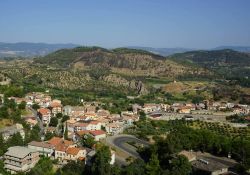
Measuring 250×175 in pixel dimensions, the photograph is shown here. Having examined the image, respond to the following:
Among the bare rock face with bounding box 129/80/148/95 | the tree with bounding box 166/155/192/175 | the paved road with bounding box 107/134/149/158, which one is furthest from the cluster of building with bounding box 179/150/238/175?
the bare rock face with bounding box 129/80/148/95

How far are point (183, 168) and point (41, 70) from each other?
86197 mm

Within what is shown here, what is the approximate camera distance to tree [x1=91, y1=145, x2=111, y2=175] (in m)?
31.3

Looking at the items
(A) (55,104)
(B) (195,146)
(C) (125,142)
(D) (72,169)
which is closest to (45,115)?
(A) (55,104)

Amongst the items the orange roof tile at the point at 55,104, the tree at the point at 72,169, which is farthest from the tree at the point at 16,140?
the orange roof tile at the point at 55,104

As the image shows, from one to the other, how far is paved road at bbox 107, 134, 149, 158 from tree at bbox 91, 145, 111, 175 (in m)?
6.15

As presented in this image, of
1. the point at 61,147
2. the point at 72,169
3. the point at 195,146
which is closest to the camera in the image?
the point at 72,169

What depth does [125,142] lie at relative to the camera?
44500mm

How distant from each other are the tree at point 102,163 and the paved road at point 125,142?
6145mm

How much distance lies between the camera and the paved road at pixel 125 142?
132 ft

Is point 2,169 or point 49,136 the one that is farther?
point 49,136

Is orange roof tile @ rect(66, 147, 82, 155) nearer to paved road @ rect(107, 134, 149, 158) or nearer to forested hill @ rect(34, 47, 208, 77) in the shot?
paved road @ rect(107, 134, 149, 158)

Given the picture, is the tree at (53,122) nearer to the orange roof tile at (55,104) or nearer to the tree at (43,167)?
the orange roof tile at (55,104)

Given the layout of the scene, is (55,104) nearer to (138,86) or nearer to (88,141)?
(88,141)

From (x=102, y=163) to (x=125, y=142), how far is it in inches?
511
